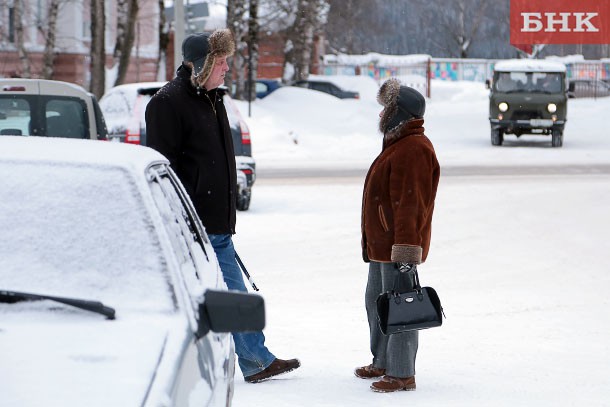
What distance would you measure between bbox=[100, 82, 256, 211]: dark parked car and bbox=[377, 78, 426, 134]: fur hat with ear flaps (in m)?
7.97

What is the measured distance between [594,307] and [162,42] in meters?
31.8

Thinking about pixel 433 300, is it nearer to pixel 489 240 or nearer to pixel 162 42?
pixel 489 240

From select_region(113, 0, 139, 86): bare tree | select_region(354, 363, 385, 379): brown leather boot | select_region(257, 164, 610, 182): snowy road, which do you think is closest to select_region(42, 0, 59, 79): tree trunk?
select_region(113, 0, 139, 86): bare tree

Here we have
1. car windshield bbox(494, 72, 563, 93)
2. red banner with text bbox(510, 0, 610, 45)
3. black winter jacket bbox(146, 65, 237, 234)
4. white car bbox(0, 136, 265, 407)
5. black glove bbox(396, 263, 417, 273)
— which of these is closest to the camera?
white car bbox(0, 136, 265, 407)

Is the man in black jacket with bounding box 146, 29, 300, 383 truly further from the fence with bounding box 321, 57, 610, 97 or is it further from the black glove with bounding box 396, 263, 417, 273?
the fence with bounding box 321, 57, 610, 97

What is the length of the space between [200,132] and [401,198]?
1021 millimetres

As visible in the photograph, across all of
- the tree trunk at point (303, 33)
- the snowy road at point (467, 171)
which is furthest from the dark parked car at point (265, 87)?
the snowy road at point (467, 171)

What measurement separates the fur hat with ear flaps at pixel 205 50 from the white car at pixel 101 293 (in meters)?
2.17

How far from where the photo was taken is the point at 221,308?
3.66 metres

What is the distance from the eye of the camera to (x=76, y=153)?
4.07 metres

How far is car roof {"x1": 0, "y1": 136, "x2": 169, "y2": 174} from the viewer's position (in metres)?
3.97

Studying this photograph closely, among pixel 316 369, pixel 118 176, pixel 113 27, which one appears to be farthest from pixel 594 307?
pixel 113 27

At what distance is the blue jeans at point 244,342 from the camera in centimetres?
660

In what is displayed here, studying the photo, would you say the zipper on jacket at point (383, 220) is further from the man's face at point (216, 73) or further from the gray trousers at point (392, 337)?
the man's face at point (216, 73)
